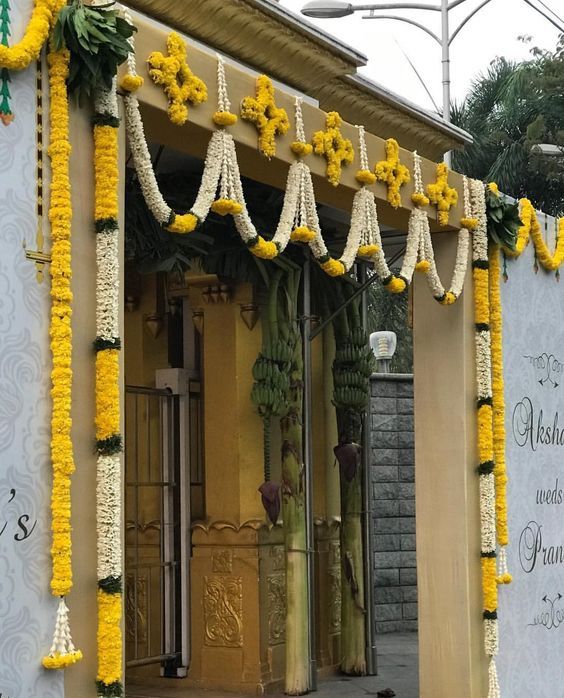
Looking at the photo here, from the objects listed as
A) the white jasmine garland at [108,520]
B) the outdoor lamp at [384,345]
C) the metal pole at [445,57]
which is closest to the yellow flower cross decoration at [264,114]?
the white jasmine garland at [108,520]

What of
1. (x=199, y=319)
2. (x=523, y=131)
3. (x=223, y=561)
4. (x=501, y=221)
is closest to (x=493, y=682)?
(x=223, y=561)

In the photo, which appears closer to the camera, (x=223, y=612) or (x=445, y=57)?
(x=223, y=612)

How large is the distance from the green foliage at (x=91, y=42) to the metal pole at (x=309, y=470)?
411cm

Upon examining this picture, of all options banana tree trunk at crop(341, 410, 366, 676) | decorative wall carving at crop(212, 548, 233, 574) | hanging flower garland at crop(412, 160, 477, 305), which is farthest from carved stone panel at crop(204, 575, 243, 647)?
hanging flower garland at crop(412, 160, 477, 305)

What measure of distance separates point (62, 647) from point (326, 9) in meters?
10.7

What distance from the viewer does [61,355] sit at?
4.41 m

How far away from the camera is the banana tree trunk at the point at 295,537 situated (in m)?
8.04

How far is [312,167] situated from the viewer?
6047 mm

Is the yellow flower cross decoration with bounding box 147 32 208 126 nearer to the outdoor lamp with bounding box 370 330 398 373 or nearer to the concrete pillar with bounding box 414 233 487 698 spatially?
the concrete pillar with bounding box 414 233 487 698

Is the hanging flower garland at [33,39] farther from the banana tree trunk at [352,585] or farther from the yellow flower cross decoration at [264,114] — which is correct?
the banana tree trunk at [352,585]

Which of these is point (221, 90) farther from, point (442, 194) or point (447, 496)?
point (447, 496)

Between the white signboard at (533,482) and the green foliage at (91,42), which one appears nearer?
the green foliage at (91,42)

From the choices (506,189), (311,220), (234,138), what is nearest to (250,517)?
(311,220)

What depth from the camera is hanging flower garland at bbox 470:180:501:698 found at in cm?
728
